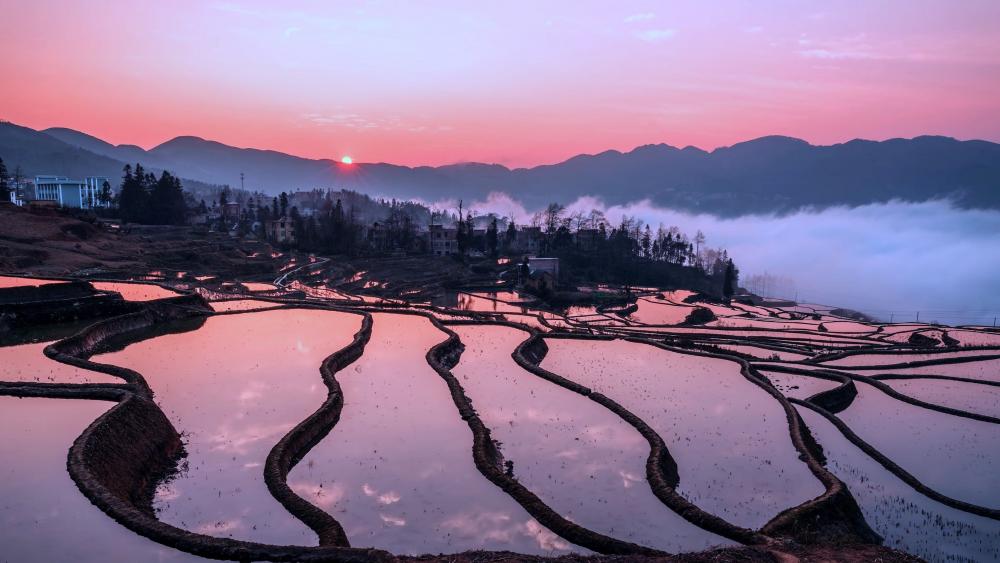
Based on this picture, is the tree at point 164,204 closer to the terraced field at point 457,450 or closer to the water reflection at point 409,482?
the terraced field at point 457,450

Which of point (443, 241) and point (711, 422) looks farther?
point (443, 241)

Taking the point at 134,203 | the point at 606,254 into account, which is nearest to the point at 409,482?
the point at 134,203

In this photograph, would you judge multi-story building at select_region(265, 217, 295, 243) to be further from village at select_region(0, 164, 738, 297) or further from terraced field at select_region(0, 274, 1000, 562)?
terraced field at select_region(0, 274, 1000, 562)

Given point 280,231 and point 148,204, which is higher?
point 148,204

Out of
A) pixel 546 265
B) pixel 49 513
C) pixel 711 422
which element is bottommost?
pixel 711 422

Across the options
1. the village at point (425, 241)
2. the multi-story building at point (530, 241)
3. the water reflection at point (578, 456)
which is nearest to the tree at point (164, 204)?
the village at point (425, 241)

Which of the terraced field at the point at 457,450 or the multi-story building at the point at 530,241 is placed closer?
the terraced field at the point at 457,450

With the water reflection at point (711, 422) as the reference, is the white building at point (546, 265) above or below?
above

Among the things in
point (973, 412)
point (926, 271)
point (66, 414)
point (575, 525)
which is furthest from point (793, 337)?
point (926, 271)

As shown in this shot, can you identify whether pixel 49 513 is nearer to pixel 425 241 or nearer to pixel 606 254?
pixel 425 241
